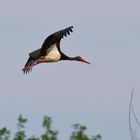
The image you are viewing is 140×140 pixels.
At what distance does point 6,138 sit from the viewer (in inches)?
719

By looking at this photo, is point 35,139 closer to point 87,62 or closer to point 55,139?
point 55,139

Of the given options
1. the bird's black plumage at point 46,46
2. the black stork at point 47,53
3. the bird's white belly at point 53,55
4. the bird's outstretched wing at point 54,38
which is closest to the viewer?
the bird's outstretched wing at point 54,38

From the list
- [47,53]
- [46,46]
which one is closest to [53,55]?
[47,53]

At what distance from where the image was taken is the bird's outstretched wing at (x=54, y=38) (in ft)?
76.6

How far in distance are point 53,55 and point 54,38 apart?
6.61 ft

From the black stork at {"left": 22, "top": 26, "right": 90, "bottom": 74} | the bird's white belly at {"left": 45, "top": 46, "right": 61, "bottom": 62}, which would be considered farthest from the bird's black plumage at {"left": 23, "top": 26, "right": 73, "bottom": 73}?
the bird's white belly at {"left": 45, "top": 46, "right": 61, "bottom": 62}

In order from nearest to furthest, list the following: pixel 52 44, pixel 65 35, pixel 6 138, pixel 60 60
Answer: pixel 6 138, pixel 65 35, pixel 52 44, pixel 60 60

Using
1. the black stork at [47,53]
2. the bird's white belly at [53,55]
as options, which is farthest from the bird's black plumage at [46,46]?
the bird's white belly at [53,55]

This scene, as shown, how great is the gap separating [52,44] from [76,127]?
782cm

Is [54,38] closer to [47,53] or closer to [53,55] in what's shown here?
[47,53]

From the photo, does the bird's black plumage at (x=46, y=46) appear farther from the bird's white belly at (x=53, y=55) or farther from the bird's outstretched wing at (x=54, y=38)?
the bird's white belly at (x=53, y=55)

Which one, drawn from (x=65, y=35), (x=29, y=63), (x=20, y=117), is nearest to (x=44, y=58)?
(x=29, y=63)

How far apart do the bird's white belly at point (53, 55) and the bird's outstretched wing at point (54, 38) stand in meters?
0.25

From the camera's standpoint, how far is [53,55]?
26.5m
